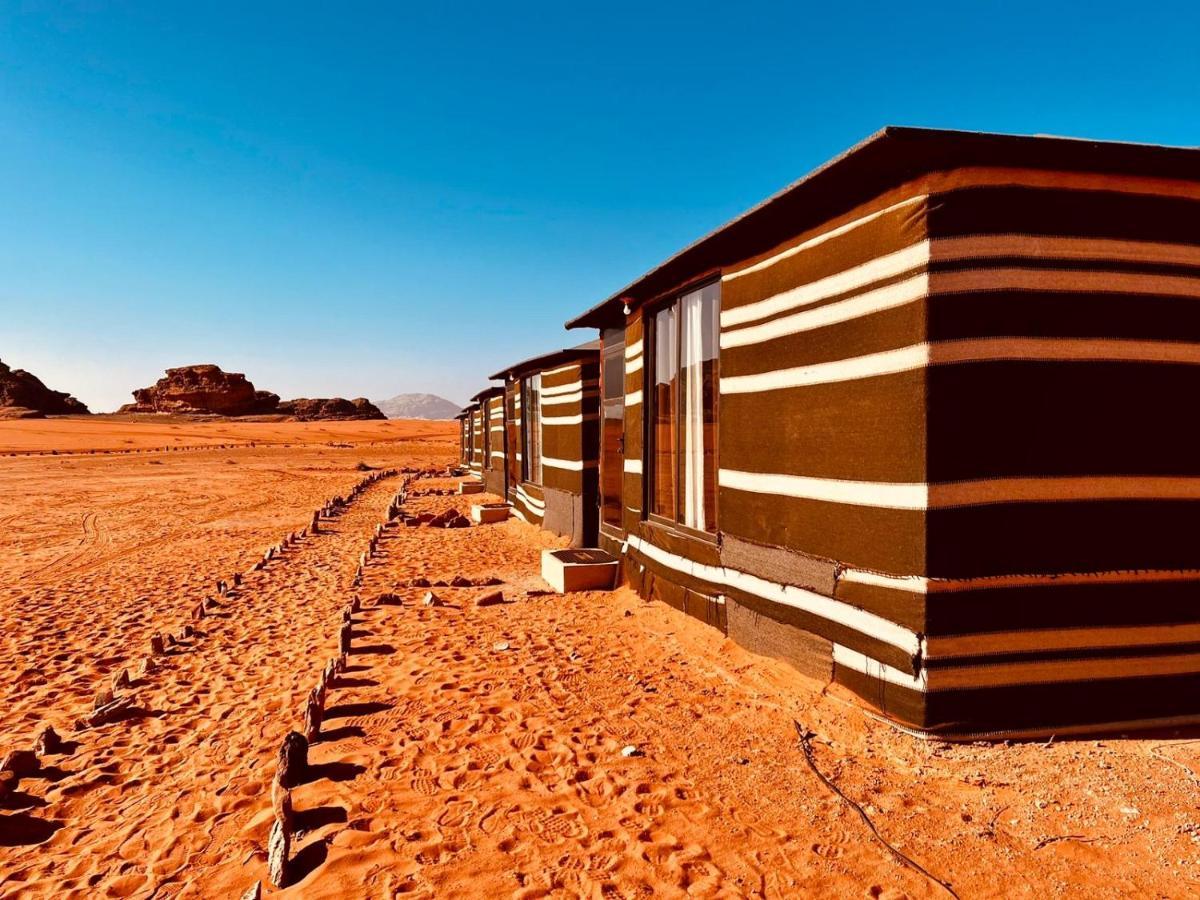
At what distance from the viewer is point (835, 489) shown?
4.43 meters

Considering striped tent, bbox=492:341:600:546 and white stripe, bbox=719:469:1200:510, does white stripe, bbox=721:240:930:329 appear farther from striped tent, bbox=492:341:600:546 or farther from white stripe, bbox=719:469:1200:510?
striped tent, bbox=492:341:600:546

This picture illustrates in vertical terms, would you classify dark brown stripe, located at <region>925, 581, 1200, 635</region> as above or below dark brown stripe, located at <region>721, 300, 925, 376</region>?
Result: below

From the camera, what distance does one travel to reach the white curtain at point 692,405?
6.51 m

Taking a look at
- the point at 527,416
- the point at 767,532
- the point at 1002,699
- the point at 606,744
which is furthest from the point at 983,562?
the point at 527,416

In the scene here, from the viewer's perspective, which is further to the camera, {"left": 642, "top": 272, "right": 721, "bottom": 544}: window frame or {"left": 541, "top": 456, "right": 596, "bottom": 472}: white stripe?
{"left": 541, "top": 456, "right": 596, "bottom": 472}: white stripe

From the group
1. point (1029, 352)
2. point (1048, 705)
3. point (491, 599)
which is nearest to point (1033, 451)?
point (1029, 352)

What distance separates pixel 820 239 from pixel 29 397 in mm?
93616

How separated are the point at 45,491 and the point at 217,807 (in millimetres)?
23250

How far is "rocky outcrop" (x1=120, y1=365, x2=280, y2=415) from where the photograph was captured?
83.7m

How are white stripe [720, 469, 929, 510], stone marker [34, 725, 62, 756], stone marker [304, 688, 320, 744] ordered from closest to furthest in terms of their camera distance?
white stripe [720, 469, 929, 510], stone marker [304, 688, 320, 744], stone marker [34, 725, 62, 756]

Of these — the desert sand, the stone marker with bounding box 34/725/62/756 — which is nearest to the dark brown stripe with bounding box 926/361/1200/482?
the desert sand

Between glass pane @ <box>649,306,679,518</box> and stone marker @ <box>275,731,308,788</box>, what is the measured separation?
14.1 ft

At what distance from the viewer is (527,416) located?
14258 mm

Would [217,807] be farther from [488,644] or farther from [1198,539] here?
[1198,539]
